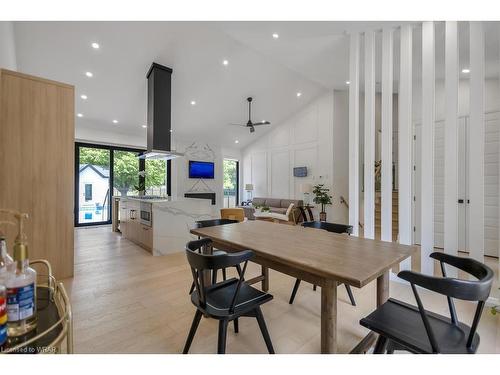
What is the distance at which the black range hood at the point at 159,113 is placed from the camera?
4.41 meters

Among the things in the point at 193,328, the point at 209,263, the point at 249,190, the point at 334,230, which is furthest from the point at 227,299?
the point at 249,190

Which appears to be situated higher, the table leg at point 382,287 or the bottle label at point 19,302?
the bottle label at point 19,302

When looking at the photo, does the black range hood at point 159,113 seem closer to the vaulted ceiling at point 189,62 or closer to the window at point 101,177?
the vaulted ceiling at point 189,62

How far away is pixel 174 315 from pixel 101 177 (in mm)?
5747

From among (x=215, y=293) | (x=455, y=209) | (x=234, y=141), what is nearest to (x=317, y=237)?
(x=215, y=293)

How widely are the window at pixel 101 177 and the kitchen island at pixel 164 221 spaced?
171cm

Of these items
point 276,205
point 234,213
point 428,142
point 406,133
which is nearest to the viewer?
point 428,142

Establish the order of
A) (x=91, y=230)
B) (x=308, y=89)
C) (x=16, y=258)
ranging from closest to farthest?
(x=16, y=258)
(x=91, y=230)
(x=308, y=89)

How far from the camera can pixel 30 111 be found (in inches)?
102

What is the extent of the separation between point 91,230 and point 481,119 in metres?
7.42

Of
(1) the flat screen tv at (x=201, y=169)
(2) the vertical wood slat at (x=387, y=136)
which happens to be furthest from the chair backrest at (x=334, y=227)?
(1) the flat screen tv at (x=201, y=169)

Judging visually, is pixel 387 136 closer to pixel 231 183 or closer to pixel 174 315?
pixel 174 315

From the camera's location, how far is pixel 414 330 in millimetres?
1261
